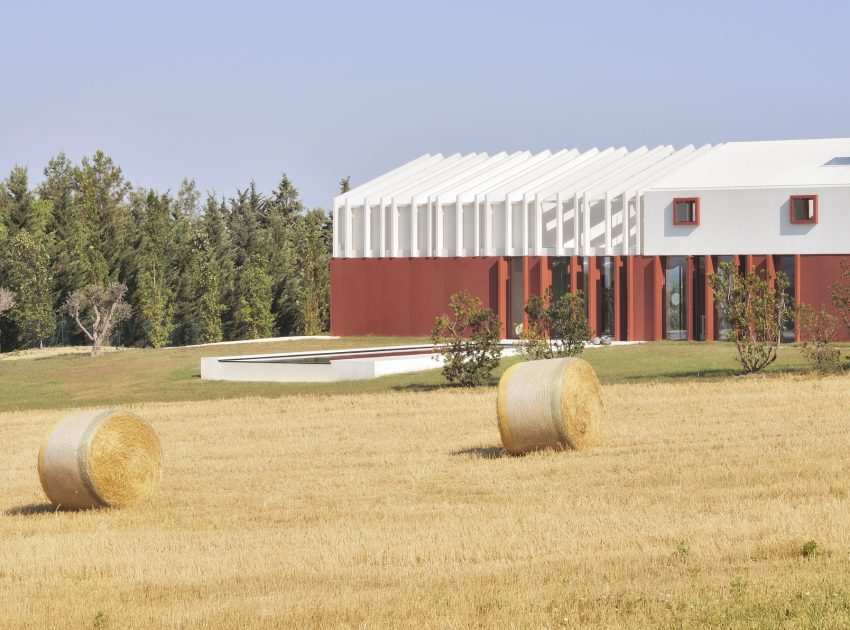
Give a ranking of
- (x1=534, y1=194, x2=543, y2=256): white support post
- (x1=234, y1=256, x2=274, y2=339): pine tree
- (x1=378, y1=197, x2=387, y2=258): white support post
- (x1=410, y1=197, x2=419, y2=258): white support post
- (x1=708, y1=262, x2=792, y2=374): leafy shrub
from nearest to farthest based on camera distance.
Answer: (x1=708, y1=262, x2=792, y2=374): leafy shrub, (x1=534, y1=194, x2=543, y2=256): white support post, (x1=410, y1=197, x2=419, y2=258): white support post, (x1=378, y1=197, x2=387, y2=258): white support post, (x1=234, y1=256, x2=274, y2=339): pine tree

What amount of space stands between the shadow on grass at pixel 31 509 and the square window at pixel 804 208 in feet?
146

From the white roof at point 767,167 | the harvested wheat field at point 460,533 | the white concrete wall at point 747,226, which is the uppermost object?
the white roof at point 767,167

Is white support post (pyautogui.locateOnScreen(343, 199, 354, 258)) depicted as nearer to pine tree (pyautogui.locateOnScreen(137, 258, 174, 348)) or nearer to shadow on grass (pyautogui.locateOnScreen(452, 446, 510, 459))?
pine tree (pyautogui.locateOnScreen(137, 258, 174, 348))

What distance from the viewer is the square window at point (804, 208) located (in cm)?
5866

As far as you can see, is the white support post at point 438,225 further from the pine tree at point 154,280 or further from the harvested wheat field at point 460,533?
the harvested wheat field at point 460,533

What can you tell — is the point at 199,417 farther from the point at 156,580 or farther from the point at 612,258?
the point at 612,258

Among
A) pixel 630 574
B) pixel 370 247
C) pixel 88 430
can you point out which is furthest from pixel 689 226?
pixel 630 574

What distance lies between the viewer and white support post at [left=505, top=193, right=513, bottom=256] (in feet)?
209

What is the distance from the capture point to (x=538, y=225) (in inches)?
2493

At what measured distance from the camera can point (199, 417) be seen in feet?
109

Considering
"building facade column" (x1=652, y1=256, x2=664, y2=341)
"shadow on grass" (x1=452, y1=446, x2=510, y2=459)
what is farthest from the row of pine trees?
"shadow on grass" (x1=452, y1=446, x2=510, y2=459)

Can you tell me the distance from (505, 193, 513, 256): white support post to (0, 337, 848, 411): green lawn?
31.0 feet

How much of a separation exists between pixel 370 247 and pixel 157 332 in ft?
41.8

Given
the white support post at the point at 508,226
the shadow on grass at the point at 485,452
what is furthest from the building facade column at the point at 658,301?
the shadow on grass at the point at 485,452
